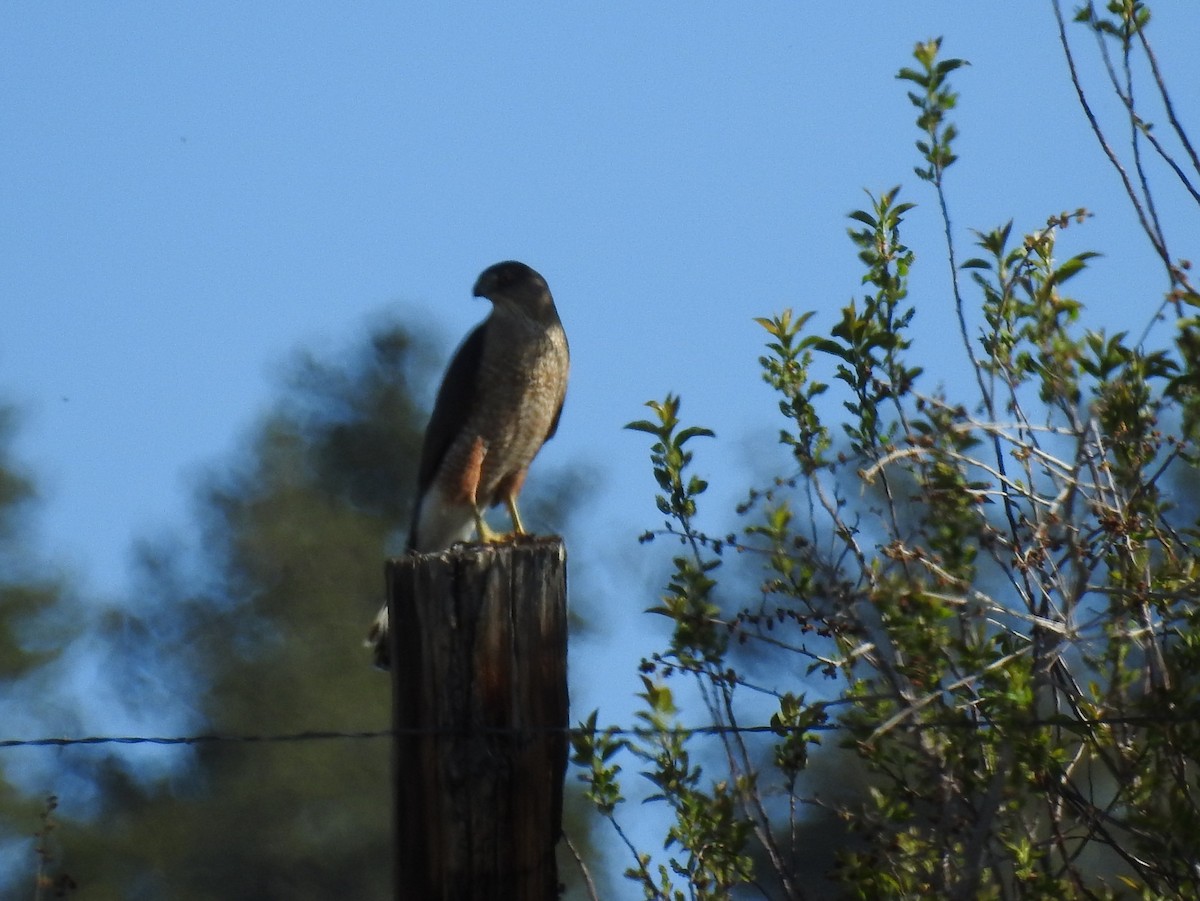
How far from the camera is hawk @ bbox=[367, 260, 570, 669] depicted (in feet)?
22.0

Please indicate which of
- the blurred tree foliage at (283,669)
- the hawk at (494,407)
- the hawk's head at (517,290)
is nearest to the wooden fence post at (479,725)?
the hawk at (494,407)

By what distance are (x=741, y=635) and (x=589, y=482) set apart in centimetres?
1619

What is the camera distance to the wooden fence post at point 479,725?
10.7ft

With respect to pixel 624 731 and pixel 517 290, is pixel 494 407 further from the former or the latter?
pixel 624 731

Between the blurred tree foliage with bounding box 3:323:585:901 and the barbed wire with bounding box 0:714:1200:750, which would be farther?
the blurred tree foliage with bounding box 3:323:585:901

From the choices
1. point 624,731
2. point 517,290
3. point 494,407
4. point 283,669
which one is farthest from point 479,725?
point 283,669

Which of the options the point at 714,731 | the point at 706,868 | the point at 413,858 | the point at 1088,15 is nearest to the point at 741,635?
the point at 714,731

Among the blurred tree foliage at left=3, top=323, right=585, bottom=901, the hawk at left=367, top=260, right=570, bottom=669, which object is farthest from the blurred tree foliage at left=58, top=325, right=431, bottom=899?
the hawk at left=367, top=260, right=570, bottom=669

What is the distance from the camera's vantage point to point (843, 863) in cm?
390

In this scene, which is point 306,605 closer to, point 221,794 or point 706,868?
point 221,794

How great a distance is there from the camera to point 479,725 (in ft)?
10.7

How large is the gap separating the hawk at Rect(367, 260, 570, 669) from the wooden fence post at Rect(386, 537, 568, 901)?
3217 millimetres

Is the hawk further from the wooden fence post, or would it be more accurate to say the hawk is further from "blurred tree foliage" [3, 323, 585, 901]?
"blurred tree foliage" [3, 323, 585, 901]

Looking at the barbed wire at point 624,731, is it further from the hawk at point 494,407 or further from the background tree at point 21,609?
the background tree at point 21,609
